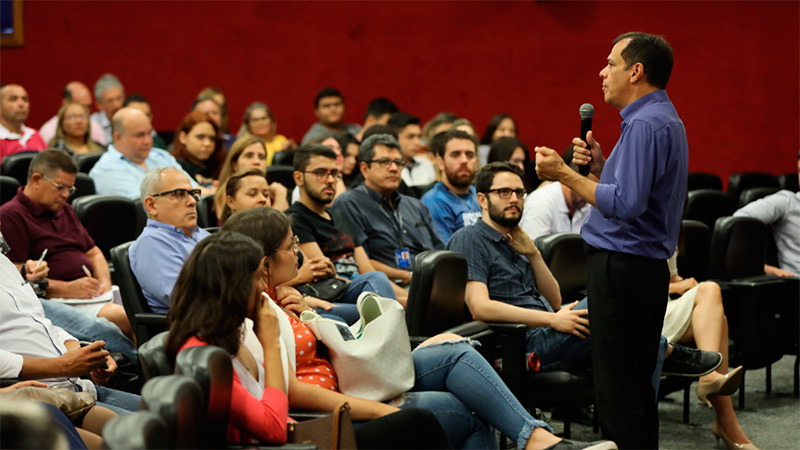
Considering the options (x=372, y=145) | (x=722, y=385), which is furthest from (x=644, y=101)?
(x=372, y=145)

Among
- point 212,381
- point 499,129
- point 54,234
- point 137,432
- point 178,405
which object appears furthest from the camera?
point 499,129

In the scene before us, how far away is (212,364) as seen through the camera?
157 cm

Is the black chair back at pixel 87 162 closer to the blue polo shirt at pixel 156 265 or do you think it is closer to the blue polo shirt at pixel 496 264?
the blue polo shirt at pixel 156 265

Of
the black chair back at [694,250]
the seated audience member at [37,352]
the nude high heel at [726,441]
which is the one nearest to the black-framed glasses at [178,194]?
the seated audience member at [37,352]

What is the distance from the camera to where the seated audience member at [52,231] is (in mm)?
3342

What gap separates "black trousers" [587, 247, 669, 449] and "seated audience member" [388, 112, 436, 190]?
310cm

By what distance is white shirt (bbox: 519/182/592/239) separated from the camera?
3.84 metres

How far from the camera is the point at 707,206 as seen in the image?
4.72 meters

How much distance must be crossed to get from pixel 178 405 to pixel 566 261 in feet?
6.87

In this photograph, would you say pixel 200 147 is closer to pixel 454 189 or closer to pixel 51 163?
pixel 454 189

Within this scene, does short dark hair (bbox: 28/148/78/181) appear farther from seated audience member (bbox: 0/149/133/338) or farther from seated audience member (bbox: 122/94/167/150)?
seated audience member (bbox: 122/94/167/150)

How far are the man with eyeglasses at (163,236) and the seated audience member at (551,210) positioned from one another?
1391 mm

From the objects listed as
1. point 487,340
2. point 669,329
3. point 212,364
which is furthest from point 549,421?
point 212,364

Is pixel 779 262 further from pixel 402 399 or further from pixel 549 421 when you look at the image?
pixel 402 399
